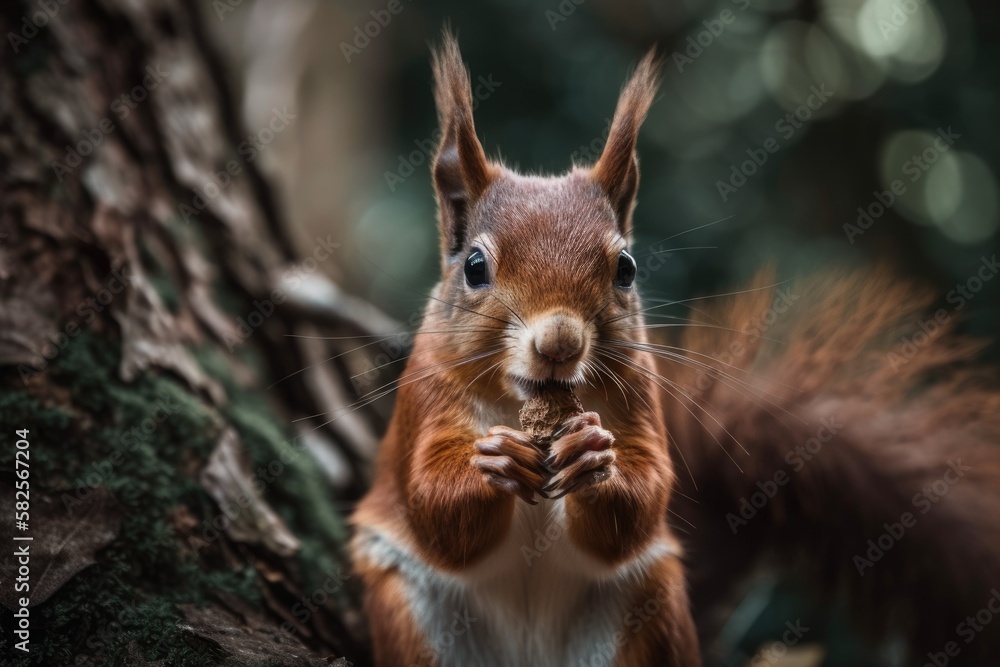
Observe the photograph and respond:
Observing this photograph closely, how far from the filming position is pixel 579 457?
3.61ft

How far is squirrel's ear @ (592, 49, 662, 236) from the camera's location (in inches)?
51.6

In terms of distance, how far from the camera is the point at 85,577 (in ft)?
4.05

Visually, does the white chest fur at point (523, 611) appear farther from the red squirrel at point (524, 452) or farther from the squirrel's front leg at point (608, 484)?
the squirrel's front leg at point (608, 484)

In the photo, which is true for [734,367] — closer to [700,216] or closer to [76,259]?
[700,216]

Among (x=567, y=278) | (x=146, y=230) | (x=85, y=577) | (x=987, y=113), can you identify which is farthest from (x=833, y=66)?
(x=85, y=577)

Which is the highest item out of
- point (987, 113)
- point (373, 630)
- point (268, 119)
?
point (268, 119)

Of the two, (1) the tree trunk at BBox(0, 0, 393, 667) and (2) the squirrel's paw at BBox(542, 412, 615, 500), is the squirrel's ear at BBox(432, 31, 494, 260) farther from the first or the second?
Result: (1) the tree trunk at BBox(0, 0, 393, 667)

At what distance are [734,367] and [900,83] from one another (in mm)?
1053

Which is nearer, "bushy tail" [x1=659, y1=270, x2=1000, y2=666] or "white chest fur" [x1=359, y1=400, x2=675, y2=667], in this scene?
"white chest fur" [x1=359, y1=400, x2=675, y2=667]

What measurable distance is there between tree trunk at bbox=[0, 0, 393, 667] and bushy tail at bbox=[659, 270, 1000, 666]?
0.85 meters

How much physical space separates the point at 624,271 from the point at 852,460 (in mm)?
770

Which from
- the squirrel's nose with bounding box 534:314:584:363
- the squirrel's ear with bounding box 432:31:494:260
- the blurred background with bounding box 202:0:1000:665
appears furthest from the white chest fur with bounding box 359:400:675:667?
the blurred background with bounding box 202:0:1000:665

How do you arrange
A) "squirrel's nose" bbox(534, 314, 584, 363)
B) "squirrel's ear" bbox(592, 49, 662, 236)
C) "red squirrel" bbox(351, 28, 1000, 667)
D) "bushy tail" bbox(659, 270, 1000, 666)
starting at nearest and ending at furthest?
"squirrel's nose" bbox(534, 314, 584, 363) → "red squirrel" bbox(351, 28, 1000, 667) → "squirrel's ear" bbox(592, 49, 662, 236) → "bushy tail" bbox(659, 270, 1000, 666)

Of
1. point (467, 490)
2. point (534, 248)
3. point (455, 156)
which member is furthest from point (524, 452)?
point (455, 156)
